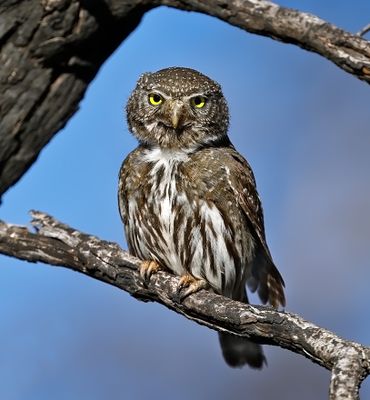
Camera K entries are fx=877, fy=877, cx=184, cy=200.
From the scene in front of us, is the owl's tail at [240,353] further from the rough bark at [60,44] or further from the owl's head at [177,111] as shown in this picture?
the rough bark at [60,44]

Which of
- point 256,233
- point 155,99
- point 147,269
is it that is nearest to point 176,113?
point 155,99

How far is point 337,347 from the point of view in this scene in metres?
3.08

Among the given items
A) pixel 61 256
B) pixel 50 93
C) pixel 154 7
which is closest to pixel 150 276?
pixel 61 256

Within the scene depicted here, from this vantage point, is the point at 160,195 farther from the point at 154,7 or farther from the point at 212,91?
the point at 154,7

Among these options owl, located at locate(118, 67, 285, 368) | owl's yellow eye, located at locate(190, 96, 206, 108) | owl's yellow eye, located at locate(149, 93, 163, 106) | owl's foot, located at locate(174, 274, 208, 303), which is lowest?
owl's foot, located at locate(174, 274, 208, 303)

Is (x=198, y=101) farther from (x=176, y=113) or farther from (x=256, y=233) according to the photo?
(x=256, y=233)

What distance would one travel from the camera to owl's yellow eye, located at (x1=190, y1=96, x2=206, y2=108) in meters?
5.13

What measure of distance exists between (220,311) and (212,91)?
1829mm

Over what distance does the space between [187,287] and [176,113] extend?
116 cm

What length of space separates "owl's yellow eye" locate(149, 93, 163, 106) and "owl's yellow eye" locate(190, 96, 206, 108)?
187 mm

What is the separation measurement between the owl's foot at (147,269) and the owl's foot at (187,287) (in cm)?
15

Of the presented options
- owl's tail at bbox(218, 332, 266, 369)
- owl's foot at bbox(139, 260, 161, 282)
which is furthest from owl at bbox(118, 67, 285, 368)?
owl's tail at bbox(218, 332, 266, 369)

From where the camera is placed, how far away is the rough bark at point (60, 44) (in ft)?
12.1

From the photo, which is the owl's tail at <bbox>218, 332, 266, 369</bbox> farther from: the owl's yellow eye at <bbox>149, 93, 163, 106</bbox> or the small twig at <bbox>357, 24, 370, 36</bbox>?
the small twig at <bbox>357, 24, 370, 36</bbox>
